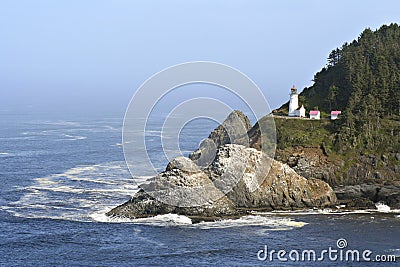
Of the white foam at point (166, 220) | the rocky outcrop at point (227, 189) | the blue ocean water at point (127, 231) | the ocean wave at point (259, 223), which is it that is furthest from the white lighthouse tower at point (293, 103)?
the white foam at point (166, 220)

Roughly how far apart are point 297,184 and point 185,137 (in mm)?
78079

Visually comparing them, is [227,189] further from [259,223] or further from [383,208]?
[383,208]

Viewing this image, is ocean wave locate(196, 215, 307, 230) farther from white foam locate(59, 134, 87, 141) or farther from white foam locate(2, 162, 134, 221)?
white foam locate(59, 134, 87, 141)

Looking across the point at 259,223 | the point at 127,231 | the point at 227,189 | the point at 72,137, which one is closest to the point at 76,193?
the point at 127,231

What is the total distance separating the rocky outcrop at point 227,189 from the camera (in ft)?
251

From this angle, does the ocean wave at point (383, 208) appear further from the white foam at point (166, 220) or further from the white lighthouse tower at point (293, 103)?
the white lighthouse tower at point (293, 103)

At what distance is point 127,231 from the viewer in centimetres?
6938

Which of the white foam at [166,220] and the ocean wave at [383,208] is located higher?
the ocean wave at [383,208]

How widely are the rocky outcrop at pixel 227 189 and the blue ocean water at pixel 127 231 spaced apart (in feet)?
7.30

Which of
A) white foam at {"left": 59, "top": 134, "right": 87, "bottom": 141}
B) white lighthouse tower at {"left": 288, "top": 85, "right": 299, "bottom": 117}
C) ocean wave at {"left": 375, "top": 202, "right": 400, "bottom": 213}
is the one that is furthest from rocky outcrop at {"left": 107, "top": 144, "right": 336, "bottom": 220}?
white foam at {"left": 59, "top": 134, "right": 87, "bottom": 141}

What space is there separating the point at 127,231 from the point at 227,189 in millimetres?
15871

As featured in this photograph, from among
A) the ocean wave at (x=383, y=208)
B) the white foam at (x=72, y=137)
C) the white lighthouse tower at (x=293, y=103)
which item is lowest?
the ocean wave at (x=383, y=208)

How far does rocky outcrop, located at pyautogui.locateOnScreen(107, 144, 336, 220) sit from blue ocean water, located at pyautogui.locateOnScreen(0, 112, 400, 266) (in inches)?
87.6

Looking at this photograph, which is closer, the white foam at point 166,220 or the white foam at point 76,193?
the white foam at point 166,220
